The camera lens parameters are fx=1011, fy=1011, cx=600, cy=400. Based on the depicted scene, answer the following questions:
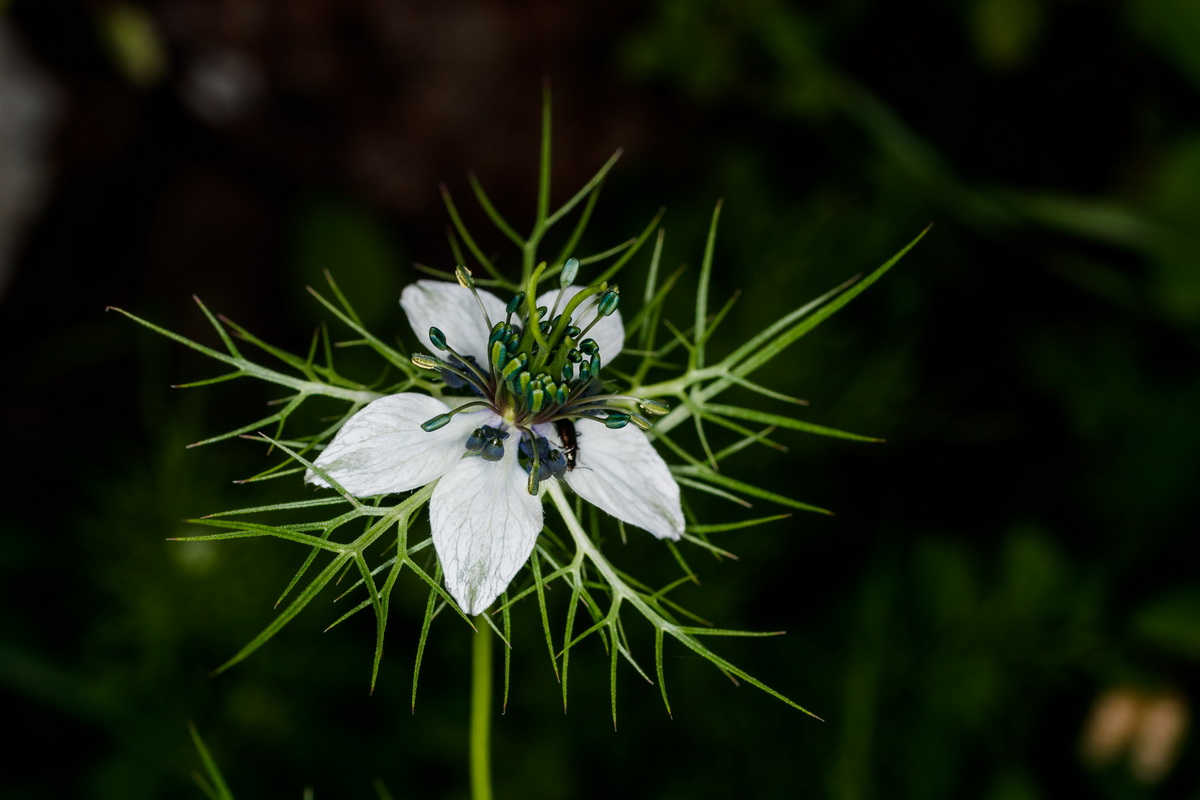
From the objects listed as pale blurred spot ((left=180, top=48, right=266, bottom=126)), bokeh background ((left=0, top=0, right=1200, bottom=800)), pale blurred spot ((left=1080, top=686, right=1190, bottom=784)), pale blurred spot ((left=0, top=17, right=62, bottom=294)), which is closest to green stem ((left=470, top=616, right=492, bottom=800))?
bokeh background ((left=0, top=0, right=1200, bottom=800))

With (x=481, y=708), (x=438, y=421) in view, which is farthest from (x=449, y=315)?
(x=481, y=708)

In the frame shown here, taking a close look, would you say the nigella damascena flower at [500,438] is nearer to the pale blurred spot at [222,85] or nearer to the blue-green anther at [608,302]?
the blue-green anther at [608,302]

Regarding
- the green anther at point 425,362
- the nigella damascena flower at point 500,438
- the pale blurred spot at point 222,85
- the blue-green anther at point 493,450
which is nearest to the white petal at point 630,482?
the nigella damascena flower at point 500,438

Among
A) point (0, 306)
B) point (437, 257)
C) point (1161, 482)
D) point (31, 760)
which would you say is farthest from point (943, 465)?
point (0, 306)

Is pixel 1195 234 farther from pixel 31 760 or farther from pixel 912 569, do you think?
pixel 31 760

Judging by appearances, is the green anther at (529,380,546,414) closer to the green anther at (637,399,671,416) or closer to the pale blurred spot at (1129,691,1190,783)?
the green anther at (637,399,671,416)

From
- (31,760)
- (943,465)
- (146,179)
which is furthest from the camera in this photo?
(146,179)

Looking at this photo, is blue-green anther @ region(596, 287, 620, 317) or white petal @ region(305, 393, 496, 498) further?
blue-green anther @ region(596, 287, 620, 317)
